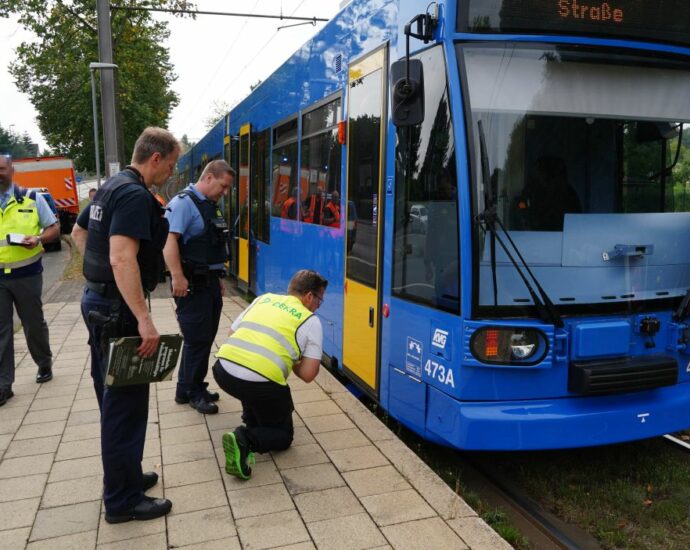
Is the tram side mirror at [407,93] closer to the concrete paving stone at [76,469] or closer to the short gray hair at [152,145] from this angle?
the short gray hair at [152,145]

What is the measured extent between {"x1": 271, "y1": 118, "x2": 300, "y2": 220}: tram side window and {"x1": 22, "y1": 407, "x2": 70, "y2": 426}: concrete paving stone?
2946 mm

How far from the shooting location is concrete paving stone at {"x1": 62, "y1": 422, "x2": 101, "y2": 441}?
4.21 meters

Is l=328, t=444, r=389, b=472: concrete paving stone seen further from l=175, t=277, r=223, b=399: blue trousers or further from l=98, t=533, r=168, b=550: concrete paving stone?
l=175, t=277, r=223, b=399: blue trousers

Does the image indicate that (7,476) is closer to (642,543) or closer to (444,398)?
(444,398)

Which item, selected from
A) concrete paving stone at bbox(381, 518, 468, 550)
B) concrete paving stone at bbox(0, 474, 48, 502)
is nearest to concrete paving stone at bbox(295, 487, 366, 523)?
concrete paving stone at bbox(381, 518, 468, 550)

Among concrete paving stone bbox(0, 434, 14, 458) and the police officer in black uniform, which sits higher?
the police officer in black uniform

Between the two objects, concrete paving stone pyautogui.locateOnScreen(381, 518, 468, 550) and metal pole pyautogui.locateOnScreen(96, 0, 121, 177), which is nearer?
concrete paving stone pyautogui.locateOnScreen(381, 518, 468, 550)

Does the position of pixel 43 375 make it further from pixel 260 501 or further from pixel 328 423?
pixel 260 501

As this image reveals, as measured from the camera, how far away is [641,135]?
3877mm

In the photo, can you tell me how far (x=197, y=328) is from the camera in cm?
455

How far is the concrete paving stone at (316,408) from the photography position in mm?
4562

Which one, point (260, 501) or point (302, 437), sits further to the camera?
point (302, 437)

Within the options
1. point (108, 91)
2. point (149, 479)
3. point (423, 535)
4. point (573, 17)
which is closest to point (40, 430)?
point (149, 479)

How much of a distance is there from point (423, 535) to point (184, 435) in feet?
6.29
